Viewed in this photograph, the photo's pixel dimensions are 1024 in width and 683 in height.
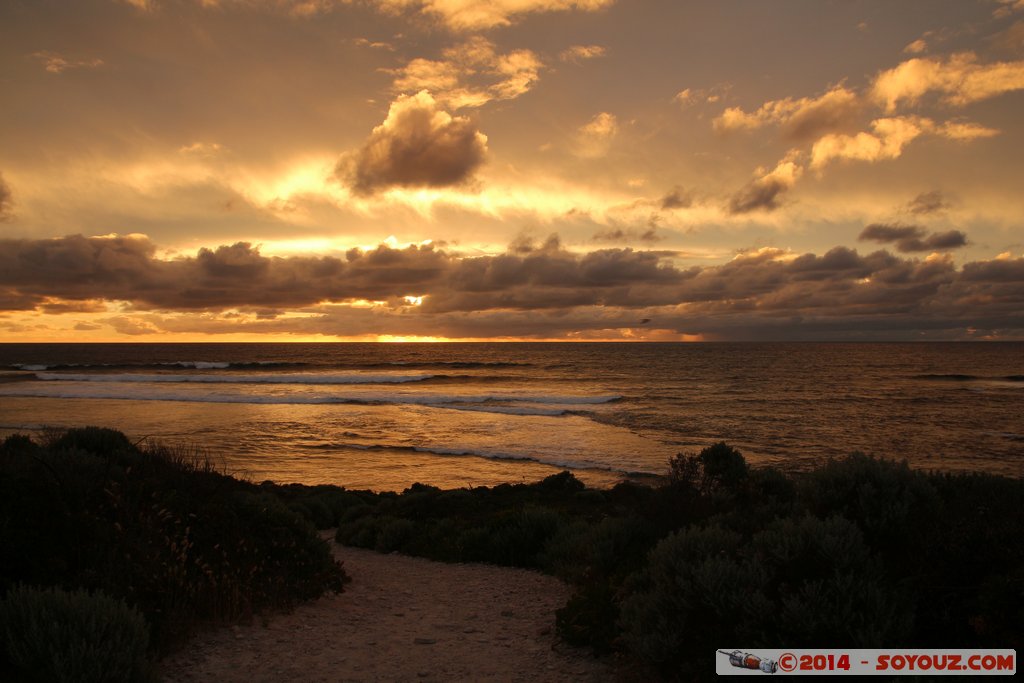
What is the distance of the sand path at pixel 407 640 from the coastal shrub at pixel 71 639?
0.80m

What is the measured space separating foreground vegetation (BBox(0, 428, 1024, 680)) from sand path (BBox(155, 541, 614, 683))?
27cm

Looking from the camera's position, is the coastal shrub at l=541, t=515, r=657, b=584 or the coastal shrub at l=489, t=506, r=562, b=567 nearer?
the coastal shrub at l=541, t=515, r=657, b=584

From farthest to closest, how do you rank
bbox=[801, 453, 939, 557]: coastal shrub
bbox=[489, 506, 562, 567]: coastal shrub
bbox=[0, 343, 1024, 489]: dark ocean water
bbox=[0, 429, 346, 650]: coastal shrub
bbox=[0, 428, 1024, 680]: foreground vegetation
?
1. bbox=[0, 343, 1024, 489]: dark ocean water
2. bbox=[489, 506, 562, 567]: coastal shrub
3. bbox=[0, 429, 346, 650]: coastal shrub
4. bbox=[801, 453, 939, 557]: coastal shrub
5. bbox=[0, 428, 1024, 680]: foreground vegetation

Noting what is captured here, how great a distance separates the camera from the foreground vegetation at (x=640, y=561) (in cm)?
423

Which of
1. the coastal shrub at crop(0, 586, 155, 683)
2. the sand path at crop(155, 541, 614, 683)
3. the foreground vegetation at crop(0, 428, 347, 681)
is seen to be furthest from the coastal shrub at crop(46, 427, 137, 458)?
the coastal shrub at crop(0, 586, 155, 683)

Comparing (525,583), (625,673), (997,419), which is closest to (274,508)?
(525,583)

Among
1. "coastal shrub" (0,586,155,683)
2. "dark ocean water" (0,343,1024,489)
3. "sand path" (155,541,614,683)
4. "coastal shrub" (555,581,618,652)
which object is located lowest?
"dark ocean water" (0,343,1024,489)

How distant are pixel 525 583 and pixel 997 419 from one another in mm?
35579

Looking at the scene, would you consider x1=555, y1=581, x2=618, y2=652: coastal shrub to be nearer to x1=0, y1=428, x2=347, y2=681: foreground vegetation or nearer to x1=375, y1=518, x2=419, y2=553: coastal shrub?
x1=0, y1=428, x2=347, y2=681: foreground vegetation

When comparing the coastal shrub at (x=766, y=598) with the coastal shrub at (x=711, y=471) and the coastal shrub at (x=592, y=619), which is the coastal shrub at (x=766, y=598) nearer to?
the coastal shrub at (x=592, y=619)

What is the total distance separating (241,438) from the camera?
25781 millimetres

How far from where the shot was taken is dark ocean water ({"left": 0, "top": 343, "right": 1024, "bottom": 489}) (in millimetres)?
21797

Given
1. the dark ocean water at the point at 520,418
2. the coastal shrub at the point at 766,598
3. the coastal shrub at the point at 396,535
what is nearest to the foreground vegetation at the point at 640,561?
the coastal shrub at the point at 766,598

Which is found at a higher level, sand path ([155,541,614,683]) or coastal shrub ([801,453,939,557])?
coastal shrub ([801,453,939,557])
